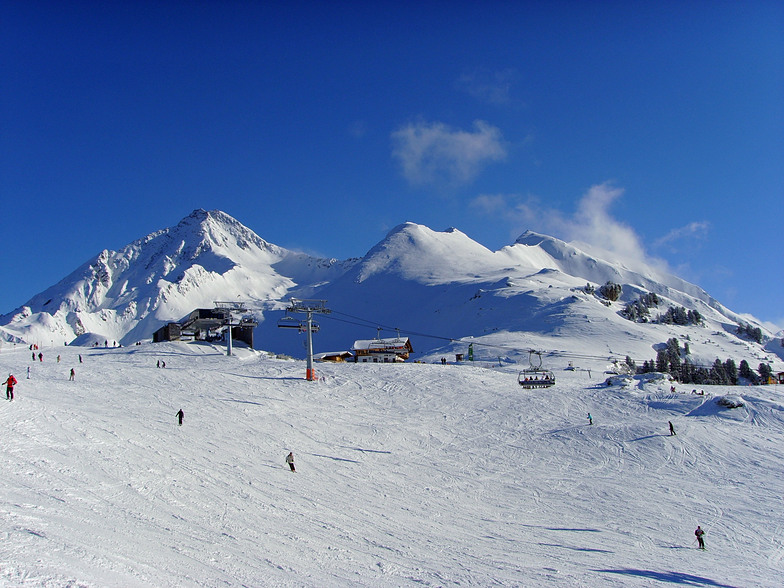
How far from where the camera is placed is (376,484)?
80.5 ft

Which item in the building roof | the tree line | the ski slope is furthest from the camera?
the tree line

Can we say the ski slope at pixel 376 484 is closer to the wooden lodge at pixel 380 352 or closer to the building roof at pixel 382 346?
the wooden lodge at pixel 380 352

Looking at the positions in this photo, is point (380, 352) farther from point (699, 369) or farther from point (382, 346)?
point (699, 369)

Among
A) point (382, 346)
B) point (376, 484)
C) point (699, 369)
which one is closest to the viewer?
point (376, 484)

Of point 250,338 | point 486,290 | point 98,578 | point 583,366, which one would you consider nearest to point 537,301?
point 486,290

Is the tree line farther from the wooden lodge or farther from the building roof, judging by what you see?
the wooden lodge

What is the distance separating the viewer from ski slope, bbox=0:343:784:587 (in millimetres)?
14930

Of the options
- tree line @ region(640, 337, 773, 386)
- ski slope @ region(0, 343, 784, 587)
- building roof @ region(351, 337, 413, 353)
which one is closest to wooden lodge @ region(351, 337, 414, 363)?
building roof @ region(351, 337, 413, 353)

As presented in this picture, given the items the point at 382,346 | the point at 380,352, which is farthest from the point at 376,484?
the point at 382,346

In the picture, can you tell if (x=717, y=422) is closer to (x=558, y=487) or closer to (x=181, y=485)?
(x=558, y=487)

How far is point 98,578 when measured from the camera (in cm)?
1146

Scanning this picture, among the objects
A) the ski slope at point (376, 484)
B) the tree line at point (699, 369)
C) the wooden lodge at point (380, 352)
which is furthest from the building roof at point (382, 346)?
the tree line at point (699, 369)

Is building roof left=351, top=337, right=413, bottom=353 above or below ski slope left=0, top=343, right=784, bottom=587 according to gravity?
above

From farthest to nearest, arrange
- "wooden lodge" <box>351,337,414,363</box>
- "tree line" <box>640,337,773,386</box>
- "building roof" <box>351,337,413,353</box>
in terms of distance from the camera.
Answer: "tree line" <box>640,337,773,386</box> < "building roof" <box>351,337,413,353</box> < "wooden lodge" <box>351,337,414,363</box>
